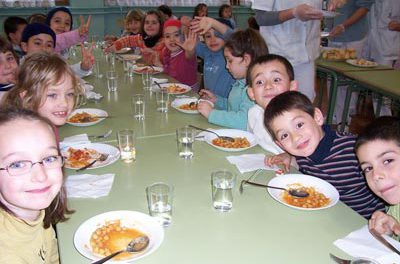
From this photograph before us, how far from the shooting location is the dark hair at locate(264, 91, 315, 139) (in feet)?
5.65

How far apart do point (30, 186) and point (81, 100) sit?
65.0 inches

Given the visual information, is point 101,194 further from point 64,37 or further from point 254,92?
point 64,37

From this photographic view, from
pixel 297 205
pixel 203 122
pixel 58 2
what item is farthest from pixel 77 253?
pixel 58 2

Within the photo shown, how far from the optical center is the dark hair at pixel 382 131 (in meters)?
1.37

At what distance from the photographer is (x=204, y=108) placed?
2352mm

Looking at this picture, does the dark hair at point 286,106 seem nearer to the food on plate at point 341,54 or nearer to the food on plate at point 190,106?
the food on plate at point 190,106

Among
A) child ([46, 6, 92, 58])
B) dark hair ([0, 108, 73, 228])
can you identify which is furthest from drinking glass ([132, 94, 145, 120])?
child ([46, 6, 92, 58])

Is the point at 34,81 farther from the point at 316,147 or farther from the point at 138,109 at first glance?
the point at 316,147

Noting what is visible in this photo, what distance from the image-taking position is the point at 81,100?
273cm

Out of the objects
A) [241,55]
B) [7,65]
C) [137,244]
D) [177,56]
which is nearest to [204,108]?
[241,55]

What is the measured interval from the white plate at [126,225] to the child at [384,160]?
2.49ft

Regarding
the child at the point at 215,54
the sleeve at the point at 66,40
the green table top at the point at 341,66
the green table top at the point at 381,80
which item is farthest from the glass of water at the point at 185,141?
the sleeve at the point at 66,40

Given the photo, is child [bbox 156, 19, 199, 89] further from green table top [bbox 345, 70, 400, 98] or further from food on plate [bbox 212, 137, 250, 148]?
food on plate [bbox 212, 137, 250, 148]

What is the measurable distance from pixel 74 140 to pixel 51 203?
77 centimetres
